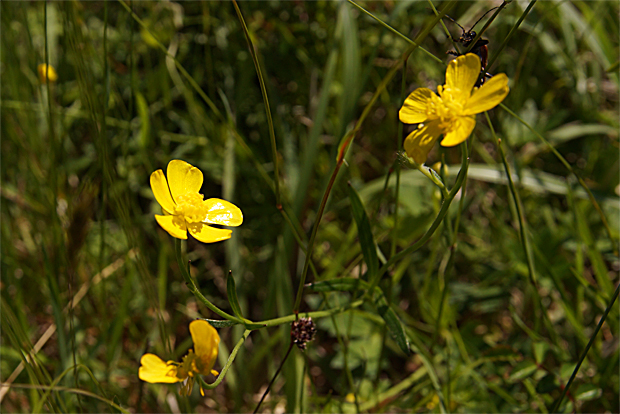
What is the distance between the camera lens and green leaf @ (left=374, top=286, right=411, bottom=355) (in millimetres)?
820

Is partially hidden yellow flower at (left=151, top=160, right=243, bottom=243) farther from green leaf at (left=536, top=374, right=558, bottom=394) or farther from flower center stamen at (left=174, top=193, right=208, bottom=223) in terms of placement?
green leaf at (left=536, top=374, right=558, bottom=394)

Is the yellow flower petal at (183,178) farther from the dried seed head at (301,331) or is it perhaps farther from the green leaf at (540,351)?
the green leaf at (540,351)

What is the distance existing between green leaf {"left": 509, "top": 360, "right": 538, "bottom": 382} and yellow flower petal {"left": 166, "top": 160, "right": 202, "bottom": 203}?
0.85 m

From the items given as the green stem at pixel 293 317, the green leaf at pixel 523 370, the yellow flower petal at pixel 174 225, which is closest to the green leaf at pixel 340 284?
the green stem at pixel 293 317

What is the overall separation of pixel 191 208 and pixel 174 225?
0.05 meters

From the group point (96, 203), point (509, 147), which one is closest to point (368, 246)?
point (509, 147)

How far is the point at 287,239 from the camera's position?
1358 mm

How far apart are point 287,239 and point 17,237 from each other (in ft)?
3.62

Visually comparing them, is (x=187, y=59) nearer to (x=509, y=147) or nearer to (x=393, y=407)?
(x=509, y=147)

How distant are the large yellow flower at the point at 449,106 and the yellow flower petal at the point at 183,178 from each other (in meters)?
0.36

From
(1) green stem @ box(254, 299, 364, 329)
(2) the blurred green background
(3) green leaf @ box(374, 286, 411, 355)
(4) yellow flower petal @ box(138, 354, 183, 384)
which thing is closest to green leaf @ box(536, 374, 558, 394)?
(2) the blurred green background

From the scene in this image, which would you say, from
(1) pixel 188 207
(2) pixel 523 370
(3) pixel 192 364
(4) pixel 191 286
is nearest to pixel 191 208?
(1) pixel 188 207

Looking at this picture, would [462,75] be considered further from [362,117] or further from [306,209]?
[306,209]

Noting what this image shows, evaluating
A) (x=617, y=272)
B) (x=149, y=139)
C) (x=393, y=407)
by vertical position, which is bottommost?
(x=393, y=407)
